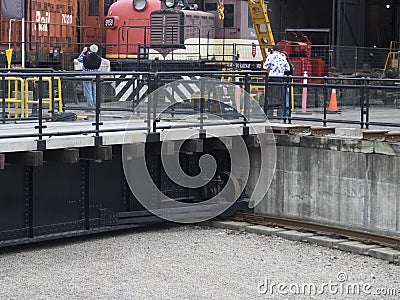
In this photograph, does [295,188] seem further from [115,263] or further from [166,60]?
[166,60]

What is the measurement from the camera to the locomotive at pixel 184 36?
29281mm

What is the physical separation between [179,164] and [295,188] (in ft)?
7.11

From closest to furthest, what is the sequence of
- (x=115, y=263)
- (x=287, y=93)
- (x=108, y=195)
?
(x=115, y=263) < (x=108, y=195) < (x=287, y=93)

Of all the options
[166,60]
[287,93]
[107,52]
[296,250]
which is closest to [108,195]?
[296,250]

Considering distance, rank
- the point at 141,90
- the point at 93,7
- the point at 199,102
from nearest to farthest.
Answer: the point at 141,90 < the point at 199,102 < the point at 93,7

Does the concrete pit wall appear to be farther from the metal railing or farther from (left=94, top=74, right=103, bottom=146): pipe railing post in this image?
(left=94, top=74, right=103, bottom=146): pipe railing post

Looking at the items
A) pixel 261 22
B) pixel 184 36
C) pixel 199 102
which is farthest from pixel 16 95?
pixel 261 22

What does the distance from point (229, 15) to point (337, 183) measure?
1662cm

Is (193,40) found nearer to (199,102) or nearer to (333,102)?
(333,102)

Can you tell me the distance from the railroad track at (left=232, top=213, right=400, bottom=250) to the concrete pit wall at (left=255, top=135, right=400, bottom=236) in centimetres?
36

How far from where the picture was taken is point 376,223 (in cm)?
1535

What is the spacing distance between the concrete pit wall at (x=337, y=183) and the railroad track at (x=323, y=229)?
14.2 inches

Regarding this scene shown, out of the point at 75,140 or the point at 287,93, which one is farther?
the point at 287,93

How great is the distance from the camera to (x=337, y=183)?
15.9 m
